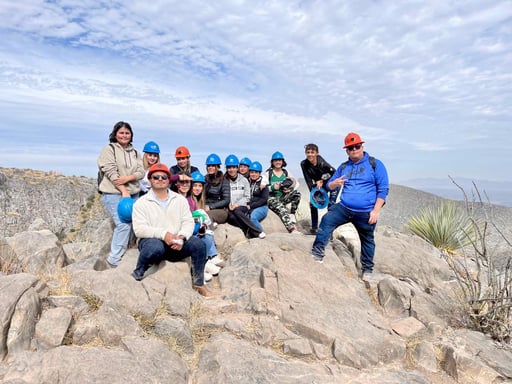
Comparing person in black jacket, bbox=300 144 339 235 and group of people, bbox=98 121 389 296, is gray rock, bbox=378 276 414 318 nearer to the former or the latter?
group of people, bbox=98 121 389 296

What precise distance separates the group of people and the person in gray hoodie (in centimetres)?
2

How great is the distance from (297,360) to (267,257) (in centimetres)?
209

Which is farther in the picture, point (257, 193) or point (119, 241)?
point (257, 193)

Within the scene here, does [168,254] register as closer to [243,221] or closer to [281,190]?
[243,221]

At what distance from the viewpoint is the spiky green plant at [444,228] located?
10391 millimetres

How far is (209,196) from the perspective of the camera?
750 cm

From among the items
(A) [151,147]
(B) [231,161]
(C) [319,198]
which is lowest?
(C) [319,198]

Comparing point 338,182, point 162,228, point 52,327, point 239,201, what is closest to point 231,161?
point 239,201

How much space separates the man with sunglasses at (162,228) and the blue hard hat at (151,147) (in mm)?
1464

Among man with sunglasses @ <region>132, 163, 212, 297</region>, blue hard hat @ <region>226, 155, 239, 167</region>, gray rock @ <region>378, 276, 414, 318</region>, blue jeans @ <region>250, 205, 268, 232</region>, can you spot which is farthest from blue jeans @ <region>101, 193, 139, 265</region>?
gray rock @ <region>378, 276, 414, 318</region>

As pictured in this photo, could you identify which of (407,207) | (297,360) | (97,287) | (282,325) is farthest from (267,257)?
(407,207)

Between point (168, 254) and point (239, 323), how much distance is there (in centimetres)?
150

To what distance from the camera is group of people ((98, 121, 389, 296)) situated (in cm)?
537

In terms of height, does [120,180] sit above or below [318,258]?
above
